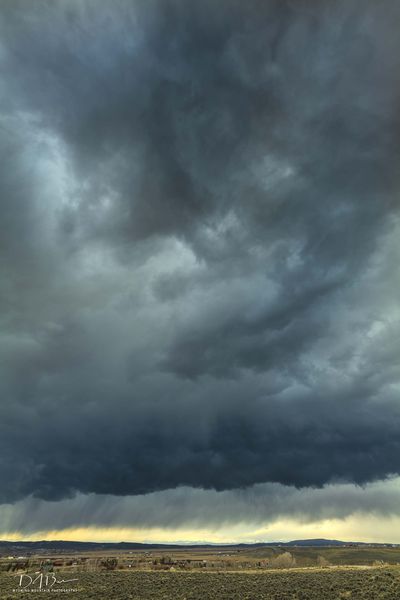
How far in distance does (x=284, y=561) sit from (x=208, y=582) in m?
87.6

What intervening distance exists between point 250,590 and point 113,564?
71.8 meters

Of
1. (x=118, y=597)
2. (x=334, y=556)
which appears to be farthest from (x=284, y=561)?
(x=118, y=597)

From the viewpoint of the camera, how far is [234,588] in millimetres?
71125

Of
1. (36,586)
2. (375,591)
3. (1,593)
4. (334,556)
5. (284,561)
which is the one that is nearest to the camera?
(375,591)

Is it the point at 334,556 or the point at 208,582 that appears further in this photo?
the point at 334,556

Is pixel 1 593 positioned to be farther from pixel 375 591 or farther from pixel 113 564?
pixel 113 564

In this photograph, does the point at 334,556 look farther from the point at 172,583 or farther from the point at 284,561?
the point at 172,583

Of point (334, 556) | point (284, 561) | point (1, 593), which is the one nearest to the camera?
point (1, 593)

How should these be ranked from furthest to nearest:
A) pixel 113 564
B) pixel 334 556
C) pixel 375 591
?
pixel 334 556 < pixel 113 564 < pixel 375 591

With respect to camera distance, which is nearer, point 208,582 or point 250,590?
point 250,590

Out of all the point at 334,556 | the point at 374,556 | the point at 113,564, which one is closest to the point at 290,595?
the point at 113,564

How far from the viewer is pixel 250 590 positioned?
6894 cm

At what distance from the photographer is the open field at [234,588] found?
203 feet

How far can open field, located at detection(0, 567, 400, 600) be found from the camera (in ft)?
203
